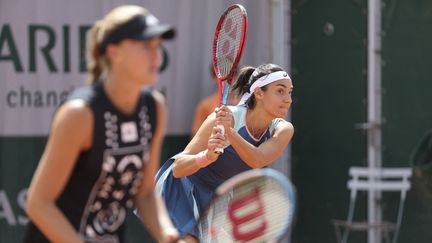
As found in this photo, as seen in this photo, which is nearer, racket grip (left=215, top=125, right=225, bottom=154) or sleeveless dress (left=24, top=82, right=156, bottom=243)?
sleeveless dress (left=24, top=82, right=156, bottom=243)

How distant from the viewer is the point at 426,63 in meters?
8.28

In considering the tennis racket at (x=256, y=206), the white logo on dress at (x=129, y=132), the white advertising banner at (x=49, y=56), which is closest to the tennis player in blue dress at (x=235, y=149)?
the tennis racket at (x=256, y=206)

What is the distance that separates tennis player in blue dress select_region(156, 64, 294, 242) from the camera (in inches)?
210

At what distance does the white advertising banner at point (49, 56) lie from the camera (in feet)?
27.4

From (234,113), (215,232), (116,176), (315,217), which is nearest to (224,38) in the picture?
(234,113)

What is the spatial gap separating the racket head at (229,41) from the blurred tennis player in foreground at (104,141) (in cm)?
180

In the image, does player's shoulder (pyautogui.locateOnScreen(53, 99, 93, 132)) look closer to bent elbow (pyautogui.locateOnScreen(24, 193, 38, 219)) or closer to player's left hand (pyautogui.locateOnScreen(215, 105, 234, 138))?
bent elbow (pyautogui.locateOnScreen(24, 193, 38, 219))

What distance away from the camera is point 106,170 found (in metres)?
3.50

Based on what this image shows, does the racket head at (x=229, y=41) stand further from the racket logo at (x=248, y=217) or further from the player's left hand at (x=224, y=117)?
the racket logo at (x=248, y=217)

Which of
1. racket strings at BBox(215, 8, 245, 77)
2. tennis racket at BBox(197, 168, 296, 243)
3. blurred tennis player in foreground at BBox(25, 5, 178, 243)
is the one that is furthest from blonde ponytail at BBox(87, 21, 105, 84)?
racket strings at BBox(215, 8, 245, 77)

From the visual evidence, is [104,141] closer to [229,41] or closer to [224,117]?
[224,117]

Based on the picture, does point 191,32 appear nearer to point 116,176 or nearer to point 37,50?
point 37,50

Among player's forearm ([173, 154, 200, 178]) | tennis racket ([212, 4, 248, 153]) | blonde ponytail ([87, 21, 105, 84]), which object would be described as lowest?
player's forearm ([173, 154, 200, 178])

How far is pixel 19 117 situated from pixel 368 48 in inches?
111
